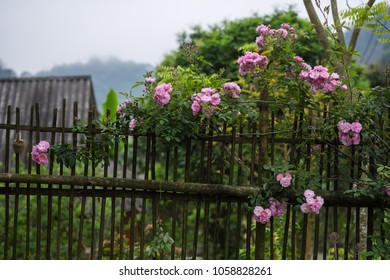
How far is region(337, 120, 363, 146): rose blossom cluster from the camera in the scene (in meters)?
3.59

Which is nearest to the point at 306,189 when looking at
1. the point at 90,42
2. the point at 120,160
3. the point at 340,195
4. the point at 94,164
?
the point at 340,195

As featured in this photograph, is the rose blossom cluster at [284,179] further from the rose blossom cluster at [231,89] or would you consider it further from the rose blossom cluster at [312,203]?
the rose blossom cluster at [231,89]

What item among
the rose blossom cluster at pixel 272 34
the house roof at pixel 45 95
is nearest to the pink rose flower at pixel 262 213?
the rose blossom cluster at pixel 272 34

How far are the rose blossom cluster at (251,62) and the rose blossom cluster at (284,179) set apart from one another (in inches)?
27.5

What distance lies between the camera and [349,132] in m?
3.60

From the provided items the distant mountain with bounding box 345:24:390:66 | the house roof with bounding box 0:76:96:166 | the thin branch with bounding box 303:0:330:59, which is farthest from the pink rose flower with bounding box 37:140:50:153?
the house roof with bounding box 0:76:96:166

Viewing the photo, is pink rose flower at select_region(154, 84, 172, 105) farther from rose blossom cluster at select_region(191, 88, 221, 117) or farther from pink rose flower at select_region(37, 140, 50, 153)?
pink rose flower at select_region(37, 140, 50, 153)

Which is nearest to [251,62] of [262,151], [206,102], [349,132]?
[206,102]

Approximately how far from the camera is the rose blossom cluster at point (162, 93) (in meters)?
3.56

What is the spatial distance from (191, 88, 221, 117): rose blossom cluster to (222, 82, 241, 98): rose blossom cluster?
0.14 metres

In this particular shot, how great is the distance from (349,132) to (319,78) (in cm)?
38

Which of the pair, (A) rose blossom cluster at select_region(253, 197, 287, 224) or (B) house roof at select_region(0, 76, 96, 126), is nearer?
(A) rose blossom cluster at select_region(253, 197, 287, 224)

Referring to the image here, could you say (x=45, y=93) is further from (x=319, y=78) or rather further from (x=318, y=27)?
(x=319, y=78)
